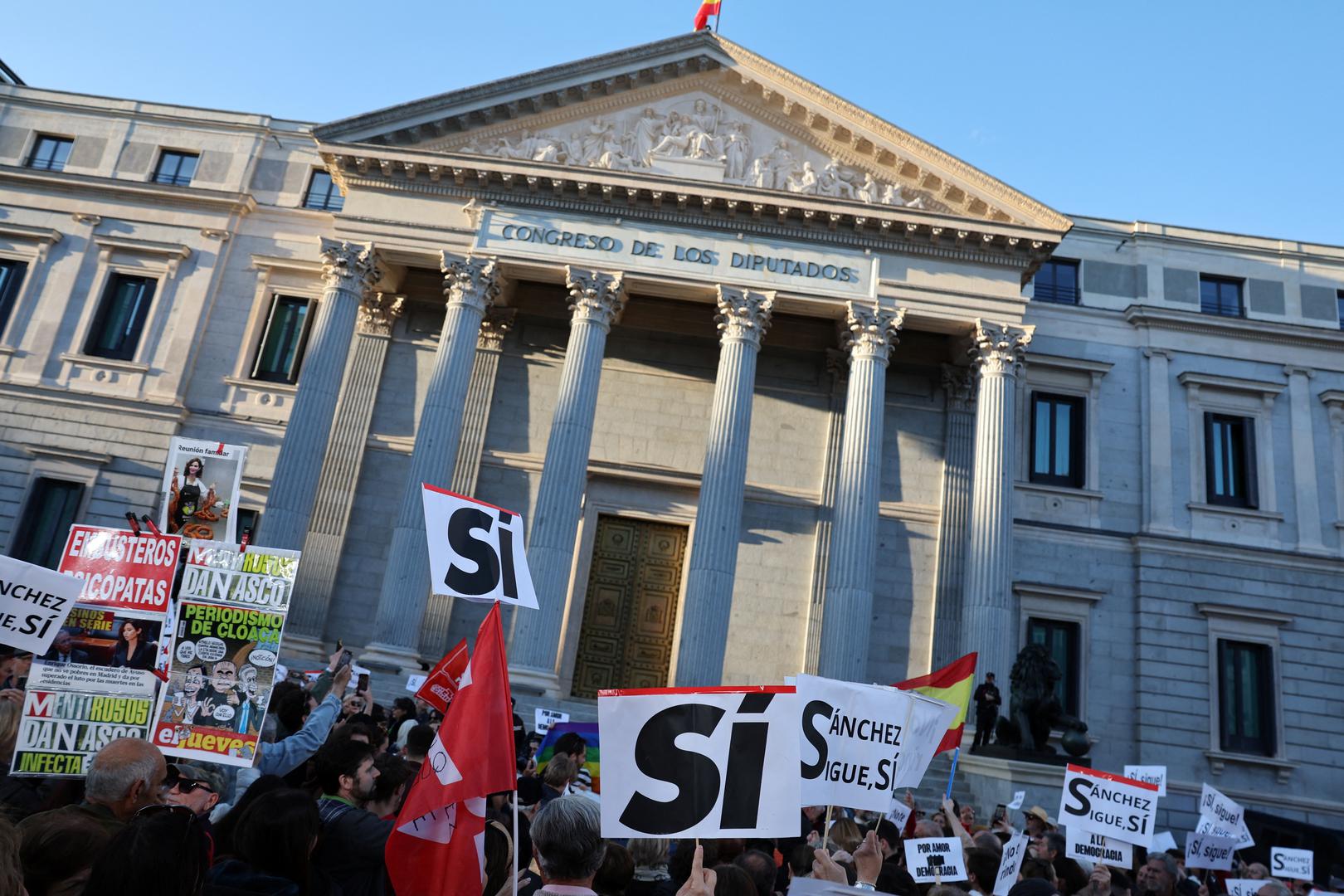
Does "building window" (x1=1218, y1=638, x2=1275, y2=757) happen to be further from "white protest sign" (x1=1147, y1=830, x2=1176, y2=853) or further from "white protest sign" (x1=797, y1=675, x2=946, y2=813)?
"white protest sign" (x1=797, y1=675, x2=946, y2=813)

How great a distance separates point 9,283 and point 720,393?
20.3 m

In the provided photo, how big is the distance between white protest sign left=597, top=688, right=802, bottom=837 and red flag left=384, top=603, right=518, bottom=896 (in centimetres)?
68

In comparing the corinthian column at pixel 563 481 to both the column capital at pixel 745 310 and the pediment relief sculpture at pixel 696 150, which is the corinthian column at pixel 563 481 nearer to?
the column capital at pixel 745 310

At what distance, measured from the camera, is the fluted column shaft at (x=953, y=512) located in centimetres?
2459

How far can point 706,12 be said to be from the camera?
28141mm

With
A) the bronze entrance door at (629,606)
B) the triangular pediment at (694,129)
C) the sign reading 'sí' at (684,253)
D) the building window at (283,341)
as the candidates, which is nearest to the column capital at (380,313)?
the building window at (283,341)

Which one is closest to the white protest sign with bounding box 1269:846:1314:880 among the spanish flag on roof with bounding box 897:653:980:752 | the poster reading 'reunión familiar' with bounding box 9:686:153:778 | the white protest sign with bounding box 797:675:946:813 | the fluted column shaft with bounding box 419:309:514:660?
the spanish flag on roof with bounding box 897:653:980:752

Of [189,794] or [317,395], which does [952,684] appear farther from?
[317,395]

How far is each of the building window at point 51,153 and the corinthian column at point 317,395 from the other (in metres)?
11.3

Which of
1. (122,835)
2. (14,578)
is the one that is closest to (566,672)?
(14,578)

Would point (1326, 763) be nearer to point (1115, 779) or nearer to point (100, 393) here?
point (1115, 779)

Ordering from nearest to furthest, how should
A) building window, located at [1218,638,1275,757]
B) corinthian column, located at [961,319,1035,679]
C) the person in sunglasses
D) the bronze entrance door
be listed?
the person in sunglasses
corinthian column, located at [961,319,1035,679]
the bronze entrance door
building window, located at [1218,638,1275,757]

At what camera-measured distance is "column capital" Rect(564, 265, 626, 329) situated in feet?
77.3

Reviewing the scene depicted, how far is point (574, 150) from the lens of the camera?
82.1 ft
